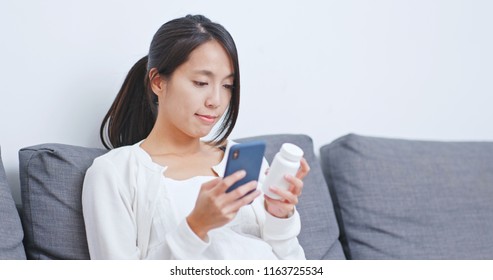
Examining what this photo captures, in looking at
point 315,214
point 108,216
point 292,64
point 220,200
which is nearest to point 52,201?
point 108,216

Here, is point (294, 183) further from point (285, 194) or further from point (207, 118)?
point (207, 118)

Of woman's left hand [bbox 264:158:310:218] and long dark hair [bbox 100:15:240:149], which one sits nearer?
woman's left hand [bbox 264:158:310:218]

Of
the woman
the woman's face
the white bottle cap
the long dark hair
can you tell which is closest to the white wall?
the long dark hair

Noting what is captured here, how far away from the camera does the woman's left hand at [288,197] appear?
1.28m

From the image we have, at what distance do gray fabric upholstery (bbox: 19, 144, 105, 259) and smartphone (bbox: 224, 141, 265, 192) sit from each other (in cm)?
40

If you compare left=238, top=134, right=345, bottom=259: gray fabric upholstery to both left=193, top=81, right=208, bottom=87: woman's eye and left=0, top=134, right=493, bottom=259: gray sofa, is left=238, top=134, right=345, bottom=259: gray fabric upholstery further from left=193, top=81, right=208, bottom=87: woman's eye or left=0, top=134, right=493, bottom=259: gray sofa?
left=193, top=81, right=208, bottom=87: woman's eye

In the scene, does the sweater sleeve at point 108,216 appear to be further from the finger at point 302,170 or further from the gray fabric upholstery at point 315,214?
the gray fabric upholstery at point 315,214

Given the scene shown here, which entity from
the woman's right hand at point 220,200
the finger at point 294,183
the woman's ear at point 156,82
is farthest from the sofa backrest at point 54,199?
the finger at point 294,183

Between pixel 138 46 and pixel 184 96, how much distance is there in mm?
382

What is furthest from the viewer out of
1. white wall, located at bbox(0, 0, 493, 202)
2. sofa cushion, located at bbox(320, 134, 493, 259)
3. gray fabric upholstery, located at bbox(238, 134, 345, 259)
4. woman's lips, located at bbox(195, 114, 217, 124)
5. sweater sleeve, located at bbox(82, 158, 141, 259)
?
sofa cushion, located at bbox(320, 134, 493, 259)

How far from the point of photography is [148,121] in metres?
1.65

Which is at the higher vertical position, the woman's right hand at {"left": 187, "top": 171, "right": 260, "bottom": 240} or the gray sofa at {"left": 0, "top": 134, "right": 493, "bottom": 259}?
the woman's right hand at {"left": 187, "top": 171, "right": 260, "bottom": 240}

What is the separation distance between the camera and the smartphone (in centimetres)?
119
